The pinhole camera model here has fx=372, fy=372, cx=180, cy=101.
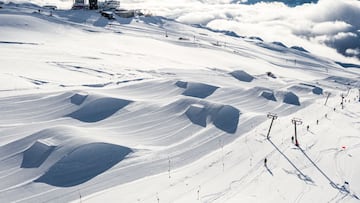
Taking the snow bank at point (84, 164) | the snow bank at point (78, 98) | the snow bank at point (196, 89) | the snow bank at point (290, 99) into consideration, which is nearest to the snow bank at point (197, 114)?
the snow bank at point (196, 89)

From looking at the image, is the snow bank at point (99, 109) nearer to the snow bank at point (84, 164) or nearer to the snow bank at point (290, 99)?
the snow bank at point (84, 164)

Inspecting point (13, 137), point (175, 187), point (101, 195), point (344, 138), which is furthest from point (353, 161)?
point (13, 137)

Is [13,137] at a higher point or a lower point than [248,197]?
higher

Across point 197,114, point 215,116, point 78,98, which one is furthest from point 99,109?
point 215,116

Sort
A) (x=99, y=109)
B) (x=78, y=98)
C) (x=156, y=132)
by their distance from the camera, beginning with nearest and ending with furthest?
(x=156, y=132) → (x=99, y=109) → (x=78, y=98)

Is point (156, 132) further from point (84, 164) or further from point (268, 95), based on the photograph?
point (268, 95)

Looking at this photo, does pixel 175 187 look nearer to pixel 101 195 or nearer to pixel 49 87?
pixel 101 195

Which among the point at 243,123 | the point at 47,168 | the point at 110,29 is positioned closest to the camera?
the point at 47,168
